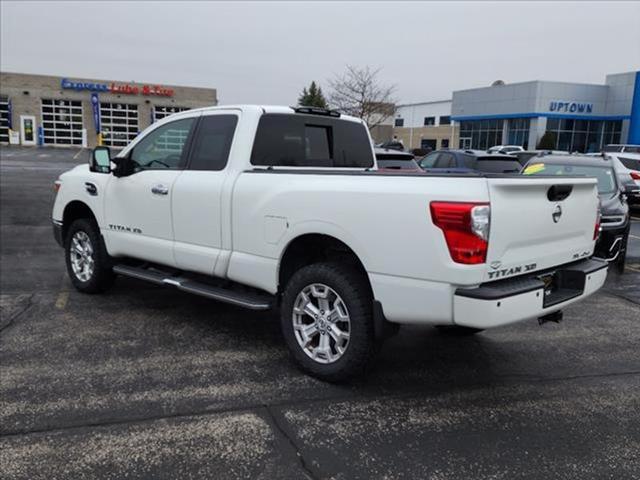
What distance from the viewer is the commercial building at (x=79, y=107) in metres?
50.3

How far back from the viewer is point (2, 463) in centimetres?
306

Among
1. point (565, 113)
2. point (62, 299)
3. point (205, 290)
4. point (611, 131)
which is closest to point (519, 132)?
point (565, 113)

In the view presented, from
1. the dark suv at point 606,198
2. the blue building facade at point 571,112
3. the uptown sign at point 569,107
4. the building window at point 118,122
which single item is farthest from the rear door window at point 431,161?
the building window at point 118,122

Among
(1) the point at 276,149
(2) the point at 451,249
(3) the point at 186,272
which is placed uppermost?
(1) the point at 276,149

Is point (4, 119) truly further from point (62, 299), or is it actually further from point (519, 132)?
point (62, 299)

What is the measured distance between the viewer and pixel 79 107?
→ 52188mm

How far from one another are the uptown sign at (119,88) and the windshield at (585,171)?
48704mm

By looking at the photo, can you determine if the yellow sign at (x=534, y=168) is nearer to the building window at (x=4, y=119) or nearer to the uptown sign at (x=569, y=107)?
the uptown sign at (x=569, y=107)

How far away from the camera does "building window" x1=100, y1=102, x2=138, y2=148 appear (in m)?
52.9

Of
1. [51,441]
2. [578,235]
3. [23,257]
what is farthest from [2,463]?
[23,257]

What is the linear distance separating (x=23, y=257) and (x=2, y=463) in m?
6.23

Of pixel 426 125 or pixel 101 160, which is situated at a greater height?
pixel 426 125

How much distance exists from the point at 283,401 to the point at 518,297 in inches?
66.6

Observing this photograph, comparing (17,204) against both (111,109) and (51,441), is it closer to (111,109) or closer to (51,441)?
(51,441)
